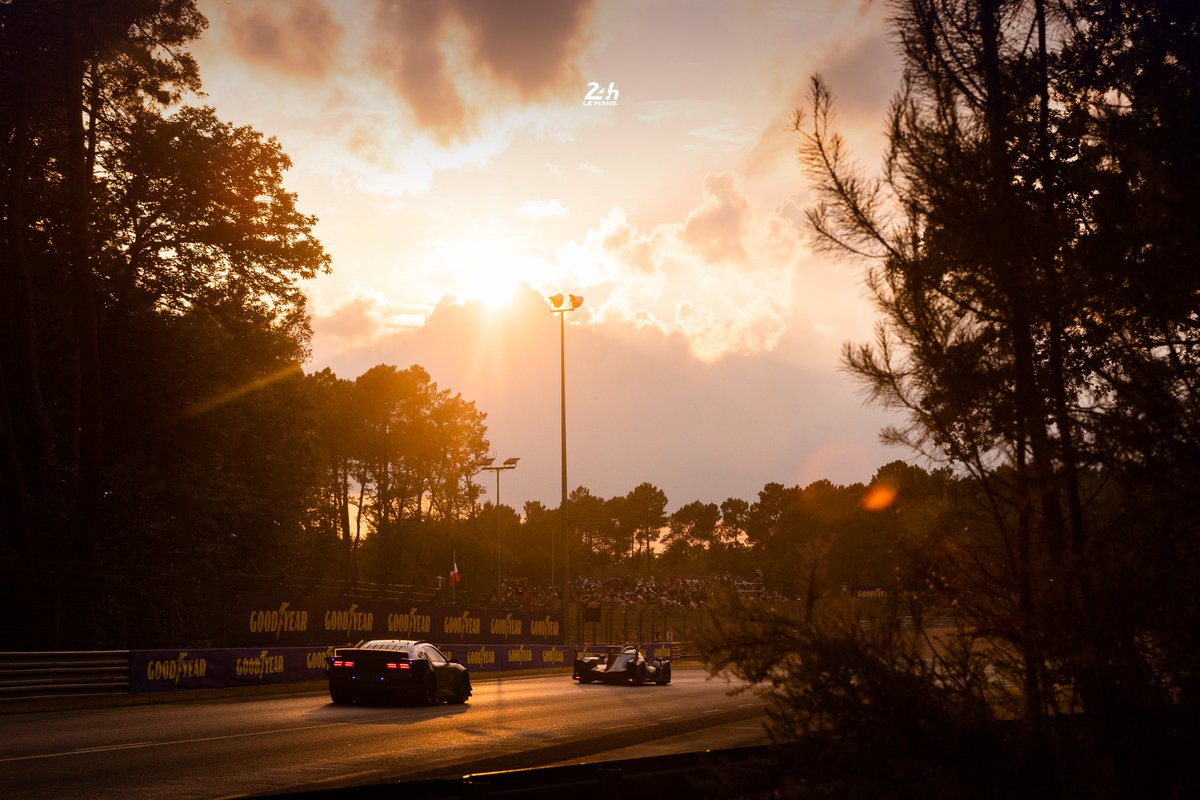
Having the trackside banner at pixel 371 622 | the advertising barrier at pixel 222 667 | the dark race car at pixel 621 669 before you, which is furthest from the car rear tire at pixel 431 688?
the dark race car at pixel 621 669

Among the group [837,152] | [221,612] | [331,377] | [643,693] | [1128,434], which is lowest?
[643,693]

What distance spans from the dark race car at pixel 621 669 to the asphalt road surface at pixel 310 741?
374 inches

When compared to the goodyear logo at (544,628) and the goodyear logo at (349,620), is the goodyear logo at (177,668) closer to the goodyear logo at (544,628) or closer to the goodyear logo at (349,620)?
the goodyear logo at (349,620)

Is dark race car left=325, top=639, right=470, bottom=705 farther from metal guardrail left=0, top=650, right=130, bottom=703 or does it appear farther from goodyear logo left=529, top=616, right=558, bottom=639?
goodyear logo left=529, top=616, right=558, bottom=639

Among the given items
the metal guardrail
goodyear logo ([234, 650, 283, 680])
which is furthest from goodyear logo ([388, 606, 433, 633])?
the metal guardrail

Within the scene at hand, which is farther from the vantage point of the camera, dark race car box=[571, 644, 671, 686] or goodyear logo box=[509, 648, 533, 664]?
goodyear logo box=[509, 648, 533, 664]

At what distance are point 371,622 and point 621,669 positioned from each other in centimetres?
899

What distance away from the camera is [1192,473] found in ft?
21.0

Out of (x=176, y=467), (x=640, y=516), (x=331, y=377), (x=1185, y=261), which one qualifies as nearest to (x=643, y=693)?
(x=176, y=467)

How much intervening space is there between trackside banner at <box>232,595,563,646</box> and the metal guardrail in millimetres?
5707

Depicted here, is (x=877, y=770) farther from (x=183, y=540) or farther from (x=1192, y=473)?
(x=183, y=540)

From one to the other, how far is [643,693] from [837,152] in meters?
22.6

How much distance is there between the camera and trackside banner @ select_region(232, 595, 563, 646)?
1251 inches

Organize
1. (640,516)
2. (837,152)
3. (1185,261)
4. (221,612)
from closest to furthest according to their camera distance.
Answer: (1185,261), (837,152), (221,612), (640,516)
